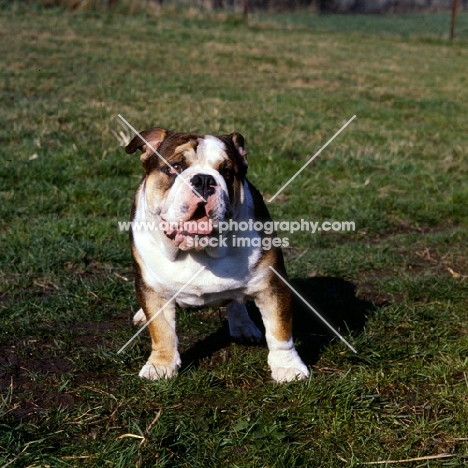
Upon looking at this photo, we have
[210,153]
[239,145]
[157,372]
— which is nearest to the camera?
[210,153]

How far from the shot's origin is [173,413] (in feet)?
10.9

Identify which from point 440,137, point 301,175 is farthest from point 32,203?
point 440,137

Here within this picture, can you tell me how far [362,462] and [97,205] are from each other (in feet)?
13.2

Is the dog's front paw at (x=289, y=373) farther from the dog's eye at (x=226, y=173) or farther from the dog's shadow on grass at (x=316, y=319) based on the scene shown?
the dog's eye at (x=226, y=173)

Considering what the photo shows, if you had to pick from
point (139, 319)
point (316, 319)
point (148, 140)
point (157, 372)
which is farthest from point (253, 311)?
point (148, 140)

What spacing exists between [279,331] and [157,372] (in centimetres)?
63

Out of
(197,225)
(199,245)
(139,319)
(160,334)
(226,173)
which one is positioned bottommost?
(139,319)

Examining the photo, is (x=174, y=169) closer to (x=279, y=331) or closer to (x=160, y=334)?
(x=160, y=334)

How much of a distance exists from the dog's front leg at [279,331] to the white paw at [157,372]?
496 millimetres

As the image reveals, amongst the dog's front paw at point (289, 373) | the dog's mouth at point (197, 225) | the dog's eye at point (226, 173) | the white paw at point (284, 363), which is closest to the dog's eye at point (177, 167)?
the dog's eye at point (226, 173)

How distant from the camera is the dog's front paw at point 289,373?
3641mm

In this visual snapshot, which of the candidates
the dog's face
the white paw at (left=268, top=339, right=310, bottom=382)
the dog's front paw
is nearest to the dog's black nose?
the dog's face

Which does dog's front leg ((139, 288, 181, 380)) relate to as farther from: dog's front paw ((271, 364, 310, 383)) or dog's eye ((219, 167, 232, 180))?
dog's eye ((219, 167, 232, 180))

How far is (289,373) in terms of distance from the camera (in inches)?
144
